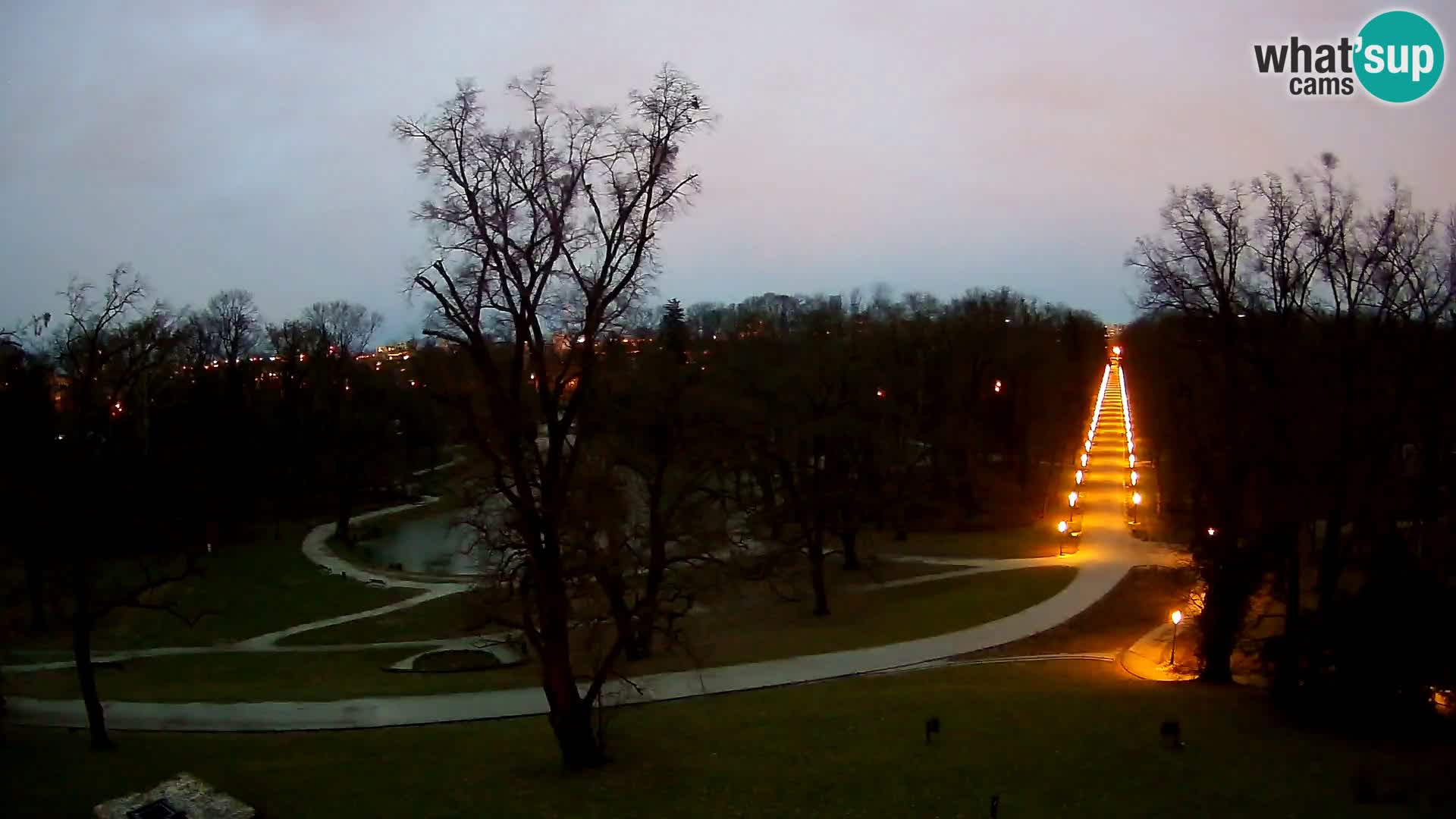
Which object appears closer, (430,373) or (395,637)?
(430,373)

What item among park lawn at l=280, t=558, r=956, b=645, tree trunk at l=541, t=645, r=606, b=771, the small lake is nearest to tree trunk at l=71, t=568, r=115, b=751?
tree trunk at l=541, t=645, r=606, b=771

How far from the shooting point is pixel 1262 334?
21.4 meters

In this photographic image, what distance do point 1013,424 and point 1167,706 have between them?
43.2m

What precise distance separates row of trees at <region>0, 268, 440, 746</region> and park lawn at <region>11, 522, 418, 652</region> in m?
0.87

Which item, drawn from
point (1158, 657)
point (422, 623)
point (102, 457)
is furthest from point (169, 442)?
point (1158, 657)

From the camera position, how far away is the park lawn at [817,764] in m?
13.3

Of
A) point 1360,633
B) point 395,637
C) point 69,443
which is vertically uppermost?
point 69,443

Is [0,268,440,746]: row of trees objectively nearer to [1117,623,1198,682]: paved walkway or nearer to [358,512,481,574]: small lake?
[358,512,481,574]: small lake

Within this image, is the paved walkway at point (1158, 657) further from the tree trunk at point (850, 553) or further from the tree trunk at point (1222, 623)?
the tree trunk at point (850, 553)

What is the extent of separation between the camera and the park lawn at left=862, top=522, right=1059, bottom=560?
147ft

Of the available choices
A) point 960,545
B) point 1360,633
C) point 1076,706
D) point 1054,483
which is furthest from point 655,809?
point 1054,483

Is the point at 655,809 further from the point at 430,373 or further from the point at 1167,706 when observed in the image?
the point at 1167,706

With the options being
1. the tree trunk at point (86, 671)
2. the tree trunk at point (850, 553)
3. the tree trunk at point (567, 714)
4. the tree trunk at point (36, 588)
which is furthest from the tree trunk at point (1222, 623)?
the tree trunk at point (36, 588)

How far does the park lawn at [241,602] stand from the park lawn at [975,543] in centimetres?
2153
